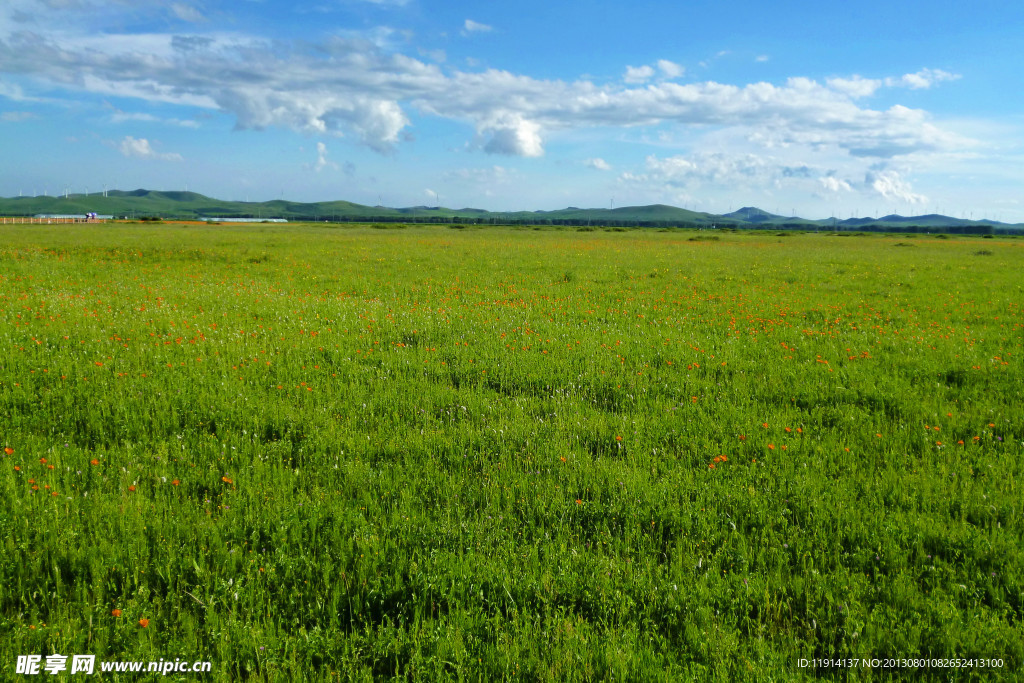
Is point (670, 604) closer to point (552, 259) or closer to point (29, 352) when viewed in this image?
point (29, 352)

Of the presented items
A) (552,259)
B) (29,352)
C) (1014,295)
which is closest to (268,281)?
(29,352)

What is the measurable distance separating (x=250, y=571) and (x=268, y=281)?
2245cm

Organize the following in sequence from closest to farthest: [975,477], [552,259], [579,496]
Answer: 1. [579,496]
2. [975,477]
3. [552,259]

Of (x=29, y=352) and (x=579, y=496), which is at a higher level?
(x=29, y=352)

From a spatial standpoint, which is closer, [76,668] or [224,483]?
[76,668]

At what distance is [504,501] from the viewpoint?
21.2 feet

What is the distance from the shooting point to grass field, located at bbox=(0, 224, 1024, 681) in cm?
435

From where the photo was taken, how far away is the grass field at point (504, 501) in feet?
14.3

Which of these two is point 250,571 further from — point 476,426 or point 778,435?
point 778,435

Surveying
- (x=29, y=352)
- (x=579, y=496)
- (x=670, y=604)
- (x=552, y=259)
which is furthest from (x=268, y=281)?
(x=670, y=604)

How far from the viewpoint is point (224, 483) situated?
6.67 meters

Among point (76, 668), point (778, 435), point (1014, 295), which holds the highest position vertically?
point (1014, 295)

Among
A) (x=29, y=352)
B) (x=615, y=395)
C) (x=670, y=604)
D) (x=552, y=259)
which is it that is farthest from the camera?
(x=552, y=259)

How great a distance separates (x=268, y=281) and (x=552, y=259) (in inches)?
747
